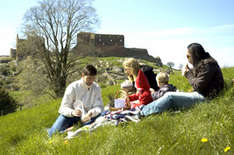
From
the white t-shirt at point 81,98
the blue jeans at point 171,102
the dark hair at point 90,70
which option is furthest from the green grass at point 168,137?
the dark hair at point 90,70

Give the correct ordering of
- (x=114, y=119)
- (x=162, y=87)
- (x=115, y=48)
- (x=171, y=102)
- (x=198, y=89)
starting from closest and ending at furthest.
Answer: (x=114, y=119) < (x=171, y=102) < (x=198, y=89) < (x=162, y=87) < (x=115, y=48)

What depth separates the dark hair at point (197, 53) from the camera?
4.90 meters

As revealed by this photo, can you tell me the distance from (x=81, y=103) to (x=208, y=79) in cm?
276

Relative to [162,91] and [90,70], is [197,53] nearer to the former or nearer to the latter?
[162,91]

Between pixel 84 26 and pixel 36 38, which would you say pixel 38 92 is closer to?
pixel 36 38

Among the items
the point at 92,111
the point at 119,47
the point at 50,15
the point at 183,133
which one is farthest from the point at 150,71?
the point at 119,47

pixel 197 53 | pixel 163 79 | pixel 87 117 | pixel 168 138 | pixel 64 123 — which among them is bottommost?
pixel 64 123

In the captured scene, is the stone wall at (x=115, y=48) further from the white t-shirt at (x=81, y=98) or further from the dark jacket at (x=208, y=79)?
the dark jacket at (x=208, y=79)

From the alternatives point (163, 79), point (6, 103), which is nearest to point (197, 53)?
point (163, 79)

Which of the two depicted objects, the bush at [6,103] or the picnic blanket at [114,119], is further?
the bush at [6,103]

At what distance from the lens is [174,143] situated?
2.84 meters

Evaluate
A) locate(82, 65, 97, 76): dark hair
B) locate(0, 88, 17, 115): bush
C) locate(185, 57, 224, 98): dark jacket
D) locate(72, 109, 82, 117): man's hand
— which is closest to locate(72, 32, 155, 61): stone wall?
locate(0, 88, 17, 115): bush

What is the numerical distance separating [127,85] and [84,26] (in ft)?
64.1

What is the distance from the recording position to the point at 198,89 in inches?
185
